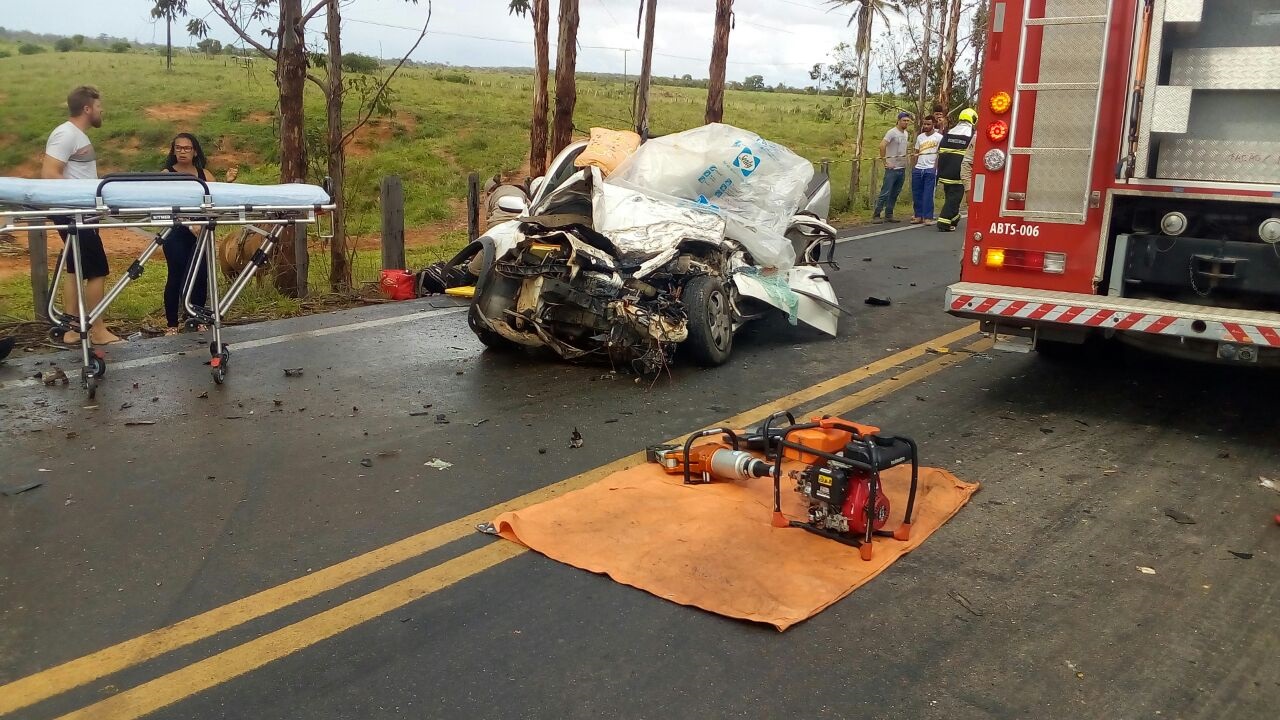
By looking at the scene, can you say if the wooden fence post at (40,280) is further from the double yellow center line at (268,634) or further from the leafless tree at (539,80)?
the leafless tree at (539,80)

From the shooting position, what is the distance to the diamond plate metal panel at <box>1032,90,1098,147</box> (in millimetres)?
5770

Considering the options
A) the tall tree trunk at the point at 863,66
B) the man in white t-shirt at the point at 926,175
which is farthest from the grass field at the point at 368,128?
the man in white t-shirt at the point at 926,175

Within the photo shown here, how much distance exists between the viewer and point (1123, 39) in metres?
5.60

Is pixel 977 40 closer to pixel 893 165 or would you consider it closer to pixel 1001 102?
pixel 893 165

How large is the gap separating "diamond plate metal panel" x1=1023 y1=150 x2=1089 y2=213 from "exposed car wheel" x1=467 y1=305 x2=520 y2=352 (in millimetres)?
3772

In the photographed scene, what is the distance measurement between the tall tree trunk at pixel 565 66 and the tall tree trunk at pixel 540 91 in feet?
0.79

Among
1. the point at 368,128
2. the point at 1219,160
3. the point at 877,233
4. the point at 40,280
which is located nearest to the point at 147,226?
the point at 40,280

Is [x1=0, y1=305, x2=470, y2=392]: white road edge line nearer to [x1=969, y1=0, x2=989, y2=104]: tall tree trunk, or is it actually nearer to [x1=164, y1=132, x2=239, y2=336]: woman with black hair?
[x1=164, y1=132, x2=239, y2=336]: woman with black hair

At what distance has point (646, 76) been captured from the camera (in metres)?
19.1

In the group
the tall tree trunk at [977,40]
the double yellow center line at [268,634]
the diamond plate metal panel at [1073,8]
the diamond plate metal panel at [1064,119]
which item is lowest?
the double yellow center line at [268,634]

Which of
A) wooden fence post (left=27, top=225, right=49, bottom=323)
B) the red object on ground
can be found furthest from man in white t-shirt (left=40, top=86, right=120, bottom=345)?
the red object on ground

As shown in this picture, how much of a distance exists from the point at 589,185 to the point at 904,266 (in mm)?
5784

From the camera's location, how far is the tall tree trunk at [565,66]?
15039mm

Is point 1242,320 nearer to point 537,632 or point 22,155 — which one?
point 537,632
